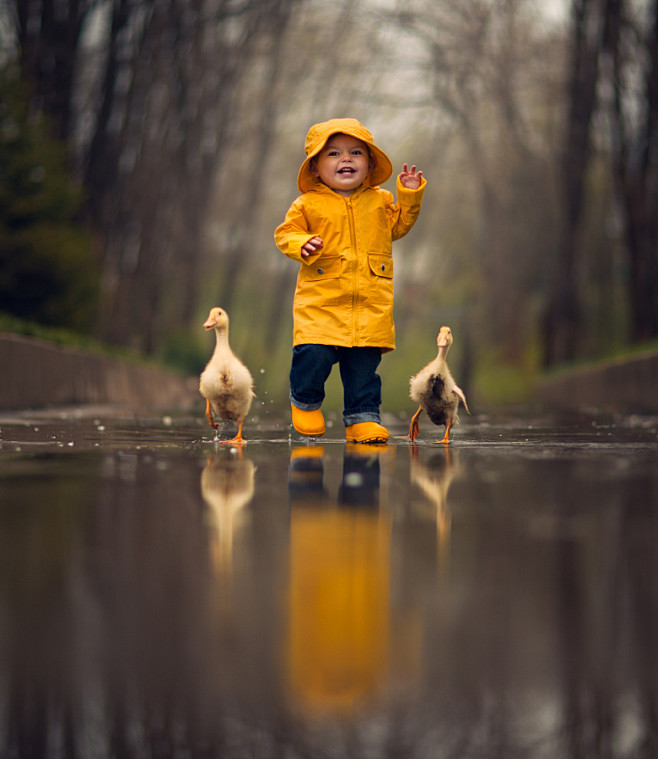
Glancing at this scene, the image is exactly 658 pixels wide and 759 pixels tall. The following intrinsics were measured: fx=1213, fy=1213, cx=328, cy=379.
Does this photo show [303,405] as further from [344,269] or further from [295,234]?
[295,234]

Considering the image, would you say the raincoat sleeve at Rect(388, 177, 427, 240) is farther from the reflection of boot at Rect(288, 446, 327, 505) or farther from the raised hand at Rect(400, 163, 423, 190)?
the reflection of boot at Rect(288, 446, 327, 505)

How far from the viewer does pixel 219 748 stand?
2.21 m

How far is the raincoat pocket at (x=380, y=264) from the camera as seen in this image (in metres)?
8.34

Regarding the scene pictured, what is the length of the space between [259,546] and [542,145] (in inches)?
1455

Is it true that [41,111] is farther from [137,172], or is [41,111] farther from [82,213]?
[137,172]

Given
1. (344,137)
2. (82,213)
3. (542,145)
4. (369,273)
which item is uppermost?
(542,145)

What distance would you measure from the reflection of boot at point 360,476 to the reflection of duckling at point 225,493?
427 millimetres

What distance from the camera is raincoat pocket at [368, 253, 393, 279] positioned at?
8336 millimetres

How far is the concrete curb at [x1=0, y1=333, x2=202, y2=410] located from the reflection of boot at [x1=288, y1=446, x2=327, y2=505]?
17.4ft

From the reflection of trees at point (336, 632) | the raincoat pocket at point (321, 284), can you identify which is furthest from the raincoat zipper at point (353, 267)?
the reflection of trees at point (336, 632)

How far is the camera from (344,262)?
829cm

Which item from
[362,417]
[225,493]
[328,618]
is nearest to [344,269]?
[362,417]

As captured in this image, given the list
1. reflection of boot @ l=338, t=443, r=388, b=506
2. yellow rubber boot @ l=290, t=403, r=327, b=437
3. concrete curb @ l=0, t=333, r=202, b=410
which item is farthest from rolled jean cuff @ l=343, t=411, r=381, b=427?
concrete curb @ l=0, t=333, r=202, b=410

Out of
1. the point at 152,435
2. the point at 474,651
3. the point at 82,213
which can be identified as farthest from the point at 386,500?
the point at 82,213
